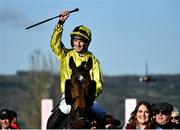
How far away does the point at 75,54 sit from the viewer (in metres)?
10.9

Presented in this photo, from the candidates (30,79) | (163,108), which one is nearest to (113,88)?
(30,79)

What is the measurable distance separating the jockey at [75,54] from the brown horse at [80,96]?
0.22 meters

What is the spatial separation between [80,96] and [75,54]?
963 mm

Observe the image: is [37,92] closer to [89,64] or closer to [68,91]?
[89,64]

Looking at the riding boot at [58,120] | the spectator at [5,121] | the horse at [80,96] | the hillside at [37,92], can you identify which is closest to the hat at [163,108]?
the horse at [80,96]

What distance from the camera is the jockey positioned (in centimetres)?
1055

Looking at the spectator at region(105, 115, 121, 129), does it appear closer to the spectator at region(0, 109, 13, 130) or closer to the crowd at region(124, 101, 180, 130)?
the crowd at region(124, 101, 180, 130)

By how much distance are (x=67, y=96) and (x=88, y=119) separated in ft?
1.31

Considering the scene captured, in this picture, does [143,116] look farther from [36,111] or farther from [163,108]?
[36,111]

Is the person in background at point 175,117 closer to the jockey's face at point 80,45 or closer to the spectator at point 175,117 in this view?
the spectator at point 175,117

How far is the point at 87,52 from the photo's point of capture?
35.9ft

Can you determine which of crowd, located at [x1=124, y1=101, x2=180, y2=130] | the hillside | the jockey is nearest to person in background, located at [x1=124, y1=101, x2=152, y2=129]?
crowd, located at [x1=124, y1=101, x2=180, y2=130]

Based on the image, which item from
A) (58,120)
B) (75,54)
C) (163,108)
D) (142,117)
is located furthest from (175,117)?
(58,120)

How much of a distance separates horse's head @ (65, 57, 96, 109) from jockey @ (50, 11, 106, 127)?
0.72 feet
